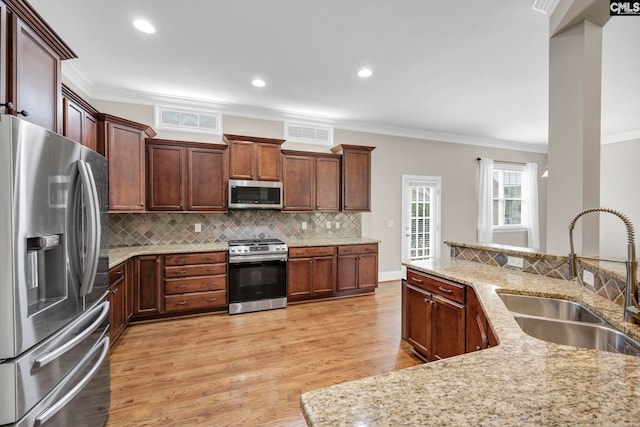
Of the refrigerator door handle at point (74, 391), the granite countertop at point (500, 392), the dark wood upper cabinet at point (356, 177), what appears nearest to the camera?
the granite countertop at point (500, 392)

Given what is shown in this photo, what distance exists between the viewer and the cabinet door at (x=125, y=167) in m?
3.32

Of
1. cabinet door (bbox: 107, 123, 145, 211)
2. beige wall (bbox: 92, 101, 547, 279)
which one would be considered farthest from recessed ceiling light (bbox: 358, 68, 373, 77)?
cabinet door (bbox: 107, 123, 145, 211)

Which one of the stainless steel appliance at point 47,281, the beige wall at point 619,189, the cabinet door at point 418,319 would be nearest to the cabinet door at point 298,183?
the cabinet door at point 418,319

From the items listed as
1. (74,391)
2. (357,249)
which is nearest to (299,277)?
(357,249)

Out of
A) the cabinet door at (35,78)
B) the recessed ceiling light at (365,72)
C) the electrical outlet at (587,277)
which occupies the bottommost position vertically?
the electrical outlet at (587,277)

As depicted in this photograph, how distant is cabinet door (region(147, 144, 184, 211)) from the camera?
12.6 ft

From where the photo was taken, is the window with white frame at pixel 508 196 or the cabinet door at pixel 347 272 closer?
the cabinet door at pixel 347 272

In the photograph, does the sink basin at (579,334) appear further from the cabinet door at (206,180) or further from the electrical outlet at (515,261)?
the cabinet door at (206,180)

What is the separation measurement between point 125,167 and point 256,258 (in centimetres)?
191

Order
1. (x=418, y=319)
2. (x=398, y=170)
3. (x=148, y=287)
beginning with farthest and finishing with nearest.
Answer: (x=398, y=170)
(x=148, y=287)
(x=418, y=319)

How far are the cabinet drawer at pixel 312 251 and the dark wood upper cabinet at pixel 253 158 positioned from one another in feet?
3.66

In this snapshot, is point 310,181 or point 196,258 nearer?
point 196,258

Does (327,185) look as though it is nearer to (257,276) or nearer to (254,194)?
(254,194)

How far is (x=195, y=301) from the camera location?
3.74m
